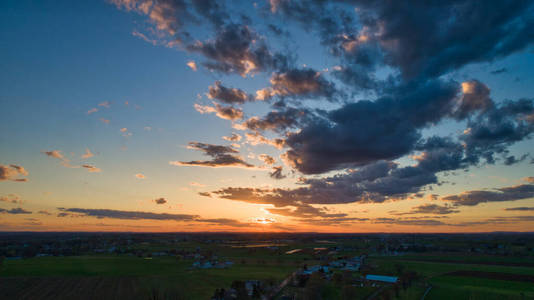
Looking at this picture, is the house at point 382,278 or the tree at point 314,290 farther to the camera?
the house at point 382,278

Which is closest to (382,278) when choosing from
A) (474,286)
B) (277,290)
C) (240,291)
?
(474,286)

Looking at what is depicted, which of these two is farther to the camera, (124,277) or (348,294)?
(124,277)

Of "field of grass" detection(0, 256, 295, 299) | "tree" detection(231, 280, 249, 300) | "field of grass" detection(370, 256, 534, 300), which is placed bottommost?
"field of grass" detection(0, 256, 295, 299)

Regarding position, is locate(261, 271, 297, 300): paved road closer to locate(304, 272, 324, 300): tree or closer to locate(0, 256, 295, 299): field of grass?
locate(0, 256, 295, 299): field of grass

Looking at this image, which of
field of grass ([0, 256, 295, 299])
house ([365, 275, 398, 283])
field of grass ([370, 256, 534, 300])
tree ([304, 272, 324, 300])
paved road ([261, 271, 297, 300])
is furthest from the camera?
house ([365, 275, 398, 283])

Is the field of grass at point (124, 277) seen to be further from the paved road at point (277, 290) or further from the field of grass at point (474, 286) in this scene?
the field of grass at point (474, 286)

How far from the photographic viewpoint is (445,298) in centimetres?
6059

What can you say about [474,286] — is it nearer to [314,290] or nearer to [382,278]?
[382,278]

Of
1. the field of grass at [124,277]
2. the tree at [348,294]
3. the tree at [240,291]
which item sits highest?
the tree at [348,294]

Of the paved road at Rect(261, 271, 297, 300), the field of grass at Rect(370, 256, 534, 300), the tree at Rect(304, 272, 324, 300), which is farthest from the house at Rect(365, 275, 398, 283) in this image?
the tree at Rect(304, 272, 324, 300)

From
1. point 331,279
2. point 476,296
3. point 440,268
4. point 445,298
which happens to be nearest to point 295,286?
point 331,279

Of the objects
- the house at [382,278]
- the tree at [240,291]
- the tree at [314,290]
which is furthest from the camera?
the house at [382,278]

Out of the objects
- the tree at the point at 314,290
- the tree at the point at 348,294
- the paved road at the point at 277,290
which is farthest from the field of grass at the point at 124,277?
the tree at the point at 348,294

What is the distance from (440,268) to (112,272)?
112 metres
